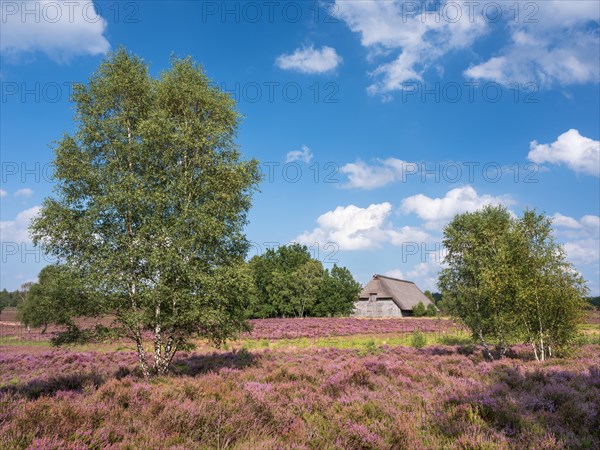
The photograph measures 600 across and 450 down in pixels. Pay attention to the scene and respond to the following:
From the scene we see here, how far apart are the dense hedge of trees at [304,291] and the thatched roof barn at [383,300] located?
3.71m

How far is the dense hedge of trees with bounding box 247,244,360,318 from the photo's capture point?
76.1m

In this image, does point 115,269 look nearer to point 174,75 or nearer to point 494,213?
point 174,75

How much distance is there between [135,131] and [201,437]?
1445 centimetres

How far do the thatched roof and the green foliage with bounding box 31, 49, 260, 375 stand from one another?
68.0 metres

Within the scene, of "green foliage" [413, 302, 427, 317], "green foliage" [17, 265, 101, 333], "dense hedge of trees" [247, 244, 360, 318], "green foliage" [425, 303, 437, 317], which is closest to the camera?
"green foliage" [17, 265, 101, 333]

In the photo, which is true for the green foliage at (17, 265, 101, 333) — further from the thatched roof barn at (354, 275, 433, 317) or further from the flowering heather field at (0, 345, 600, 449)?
the thatched roof barn at (354, 275, 433, 317)

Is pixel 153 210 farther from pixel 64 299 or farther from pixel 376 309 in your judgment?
pixel 376 309

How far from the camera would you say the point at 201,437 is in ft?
23.8

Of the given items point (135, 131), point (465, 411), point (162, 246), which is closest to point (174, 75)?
point (135, 131)

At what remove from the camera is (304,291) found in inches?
2990

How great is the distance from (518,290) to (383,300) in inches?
2464

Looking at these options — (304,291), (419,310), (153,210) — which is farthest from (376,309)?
(153,210)

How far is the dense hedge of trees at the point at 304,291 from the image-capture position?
250 ft

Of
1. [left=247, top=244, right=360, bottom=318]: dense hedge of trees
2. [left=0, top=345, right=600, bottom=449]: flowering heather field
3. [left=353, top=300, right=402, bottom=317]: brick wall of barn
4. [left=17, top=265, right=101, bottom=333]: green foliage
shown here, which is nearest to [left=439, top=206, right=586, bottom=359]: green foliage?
[left=0, top=345, right=600, bottom=449]: flowering heather field
